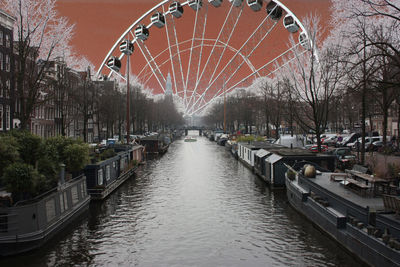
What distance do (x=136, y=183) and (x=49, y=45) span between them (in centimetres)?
1297

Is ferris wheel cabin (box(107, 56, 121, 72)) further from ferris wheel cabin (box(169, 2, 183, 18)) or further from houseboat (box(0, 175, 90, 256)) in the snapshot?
houseboat (box(0, 175, 90, 256))

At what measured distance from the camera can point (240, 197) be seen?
29.1m

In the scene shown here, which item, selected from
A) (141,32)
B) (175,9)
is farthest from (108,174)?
(141,32)

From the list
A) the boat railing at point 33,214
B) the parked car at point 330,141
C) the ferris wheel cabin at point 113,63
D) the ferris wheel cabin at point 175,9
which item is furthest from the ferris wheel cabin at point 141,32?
the boat railing at point 33,214

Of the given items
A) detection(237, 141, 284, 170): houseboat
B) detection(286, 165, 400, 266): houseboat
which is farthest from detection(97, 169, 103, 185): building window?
detection(237, 141, 284, 170): houseboat

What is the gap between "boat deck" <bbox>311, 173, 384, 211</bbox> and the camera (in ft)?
53.3

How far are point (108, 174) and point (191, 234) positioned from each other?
510 inches

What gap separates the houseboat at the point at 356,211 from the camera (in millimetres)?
12883

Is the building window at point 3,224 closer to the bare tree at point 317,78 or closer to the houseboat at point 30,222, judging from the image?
the houseboat at point 30,222

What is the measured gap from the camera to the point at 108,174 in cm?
3105

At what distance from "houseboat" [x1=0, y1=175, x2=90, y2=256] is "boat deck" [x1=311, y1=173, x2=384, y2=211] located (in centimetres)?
1220

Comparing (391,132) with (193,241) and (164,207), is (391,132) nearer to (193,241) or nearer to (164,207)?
(164,207)

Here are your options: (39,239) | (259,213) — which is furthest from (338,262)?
(39,239)

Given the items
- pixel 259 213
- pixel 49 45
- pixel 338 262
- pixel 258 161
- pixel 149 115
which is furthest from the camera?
pixel 149 115
